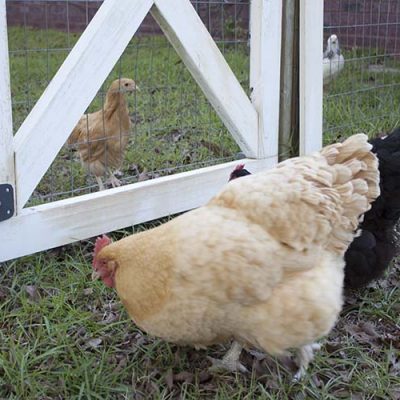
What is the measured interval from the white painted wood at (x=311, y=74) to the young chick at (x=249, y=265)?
161 cm

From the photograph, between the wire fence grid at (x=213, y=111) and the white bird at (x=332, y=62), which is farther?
the white bird at (x=332, y=62)

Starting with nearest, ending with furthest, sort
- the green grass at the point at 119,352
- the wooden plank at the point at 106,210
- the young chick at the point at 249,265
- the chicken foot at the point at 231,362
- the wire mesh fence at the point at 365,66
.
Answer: the young chick at the point at 249,265
the green grass at the point at 119,352
the chicken foot at the point at 231,362
the wooden plank at the point at 106,210
the wire mesh fence at the point at 365,66

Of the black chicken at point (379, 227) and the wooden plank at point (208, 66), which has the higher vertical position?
the wooden plank at point (208, 66)

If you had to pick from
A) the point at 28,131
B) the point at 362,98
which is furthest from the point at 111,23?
the point at 362,98

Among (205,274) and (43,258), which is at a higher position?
(205,274)

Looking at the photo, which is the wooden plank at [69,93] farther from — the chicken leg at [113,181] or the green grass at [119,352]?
the chicken leg at [113,181]

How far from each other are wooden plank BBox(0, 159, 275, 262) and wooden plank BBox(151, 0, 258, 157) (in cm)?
24

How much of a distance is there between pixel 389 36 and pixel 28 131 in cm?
343

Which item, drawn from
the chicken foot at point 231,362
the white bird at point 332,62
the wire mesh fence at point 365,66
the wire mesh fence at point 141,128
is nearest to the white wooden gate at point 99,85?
the wire mesh fence at point 141,128

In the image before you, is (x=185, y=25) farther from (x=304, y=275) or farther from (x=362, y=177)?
(x=304, y=275)

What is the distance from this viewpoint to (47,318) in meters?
2.92

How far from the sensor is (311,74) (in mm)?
4191

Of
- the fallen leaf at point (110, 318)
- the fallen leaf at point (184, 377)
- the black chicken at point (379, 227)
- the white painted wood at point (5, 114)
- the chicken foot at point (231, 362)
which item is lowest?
the fallen leaf at point (184, 377)

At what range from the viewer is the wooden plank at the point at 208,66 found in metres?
3.45
